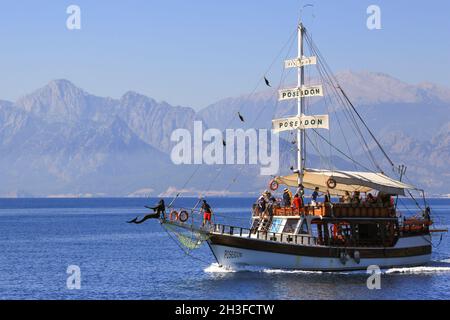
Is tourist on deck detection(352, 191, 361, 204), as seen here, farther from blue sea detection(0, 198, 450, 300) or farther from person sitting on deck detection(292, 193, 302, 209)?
blue sea detection(0, 198, 450, 300)

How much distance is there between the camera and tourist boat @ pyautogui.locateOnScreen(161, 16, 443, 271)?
6050 centimetres

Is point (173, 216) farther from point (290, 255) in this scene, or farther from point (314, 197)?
point (314, 197)

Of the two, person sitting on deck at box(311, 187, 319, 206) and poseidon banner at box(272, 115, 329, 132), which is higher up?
poseidon banner at box(272, 115, 329, 132)

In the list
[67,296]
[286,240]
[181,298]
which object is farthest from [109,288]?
[286,240]

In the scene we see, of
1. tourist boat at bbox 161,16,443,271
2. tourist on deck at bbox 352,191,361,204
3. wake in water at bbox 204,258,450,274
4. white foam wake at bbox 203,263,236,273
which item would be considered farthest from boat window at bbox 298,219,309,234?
white foam wake at bbox 203,263,236,273

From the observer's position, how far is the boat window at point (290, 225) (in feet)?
201

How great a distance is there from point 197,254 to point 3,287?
28.4 metres

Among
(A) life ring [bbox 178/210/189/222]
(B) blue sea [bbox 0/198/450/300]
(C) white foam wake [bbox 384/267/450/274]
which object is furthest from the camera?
(C) white foam wake [bbox 384/267/450/274]

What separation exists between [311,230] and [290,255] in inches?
101

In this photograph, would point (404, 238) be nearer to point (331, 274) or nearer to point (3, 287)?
point (331, 274)

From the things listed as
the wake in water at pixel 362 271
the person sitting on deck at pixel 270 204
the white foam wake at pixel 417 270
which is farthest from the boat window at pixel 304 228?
the white foam wake at pixel 417 270

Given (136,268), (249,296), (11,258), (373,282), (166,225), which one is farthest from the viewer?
(11,258)

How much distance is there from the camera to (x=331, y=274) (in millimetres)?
61125

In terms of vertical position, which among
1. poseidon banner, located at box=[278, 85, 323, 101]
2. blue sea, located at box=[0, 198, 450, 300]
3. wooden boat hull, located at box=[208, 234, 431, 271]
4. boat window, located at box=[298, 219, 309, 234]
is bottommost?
blue sea, located at box=[0, 198, 450, 300]
